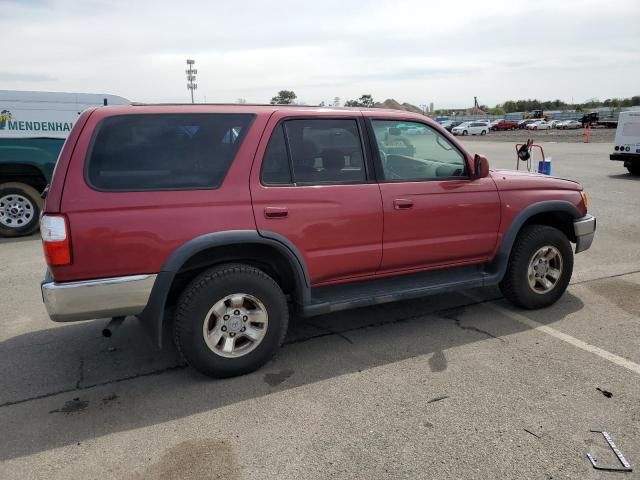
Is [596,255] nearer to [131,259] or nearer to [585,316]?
[585,316]

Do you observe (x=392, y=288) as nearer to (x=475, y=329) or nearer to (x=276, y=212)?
(x=475, y=329)

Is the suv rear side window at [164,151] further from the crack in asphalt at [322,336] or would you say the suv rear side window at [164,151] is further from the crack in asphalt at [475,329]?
the crack in asphalt at [475,329]

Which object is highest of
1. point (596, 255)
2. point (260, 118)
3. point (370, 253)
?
point (260, 118)

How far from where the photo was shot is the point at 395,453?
2.70 meters

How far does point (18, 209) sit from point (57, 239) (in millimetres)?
6046

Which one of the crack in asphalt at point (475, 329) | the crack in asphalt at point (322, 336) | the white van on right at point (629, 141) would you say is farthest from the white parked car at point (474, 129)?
the crack in asphalt at point (475, 329)

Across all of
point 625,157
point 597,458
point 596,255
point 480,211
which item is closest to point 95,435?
point 597,458

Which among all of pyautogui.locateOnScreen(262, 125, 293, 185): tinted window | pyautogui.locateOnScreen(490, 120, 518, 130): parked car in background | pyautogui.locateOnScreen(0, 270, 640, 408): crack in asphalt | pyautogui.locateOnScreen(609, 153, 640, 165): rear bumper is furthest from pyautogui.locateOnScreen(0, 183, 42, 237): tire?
pyautogui.locateOnScreen(490, 120, 518, 130): parked car in background

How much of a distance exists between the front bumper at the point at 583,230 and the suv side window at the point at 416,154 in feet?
4.46

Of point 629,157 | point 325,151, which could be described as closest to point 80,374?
point 325,151

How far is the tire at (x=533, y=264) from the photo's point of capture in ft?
14.8

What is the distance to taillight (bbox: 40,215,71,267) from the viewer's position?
299cm

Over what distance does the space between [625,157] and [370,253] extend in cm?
1380

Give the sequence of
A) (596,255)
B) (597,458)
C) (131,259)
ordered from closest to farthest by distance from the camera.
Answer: (597,458) < (131,259) < (596,255)
